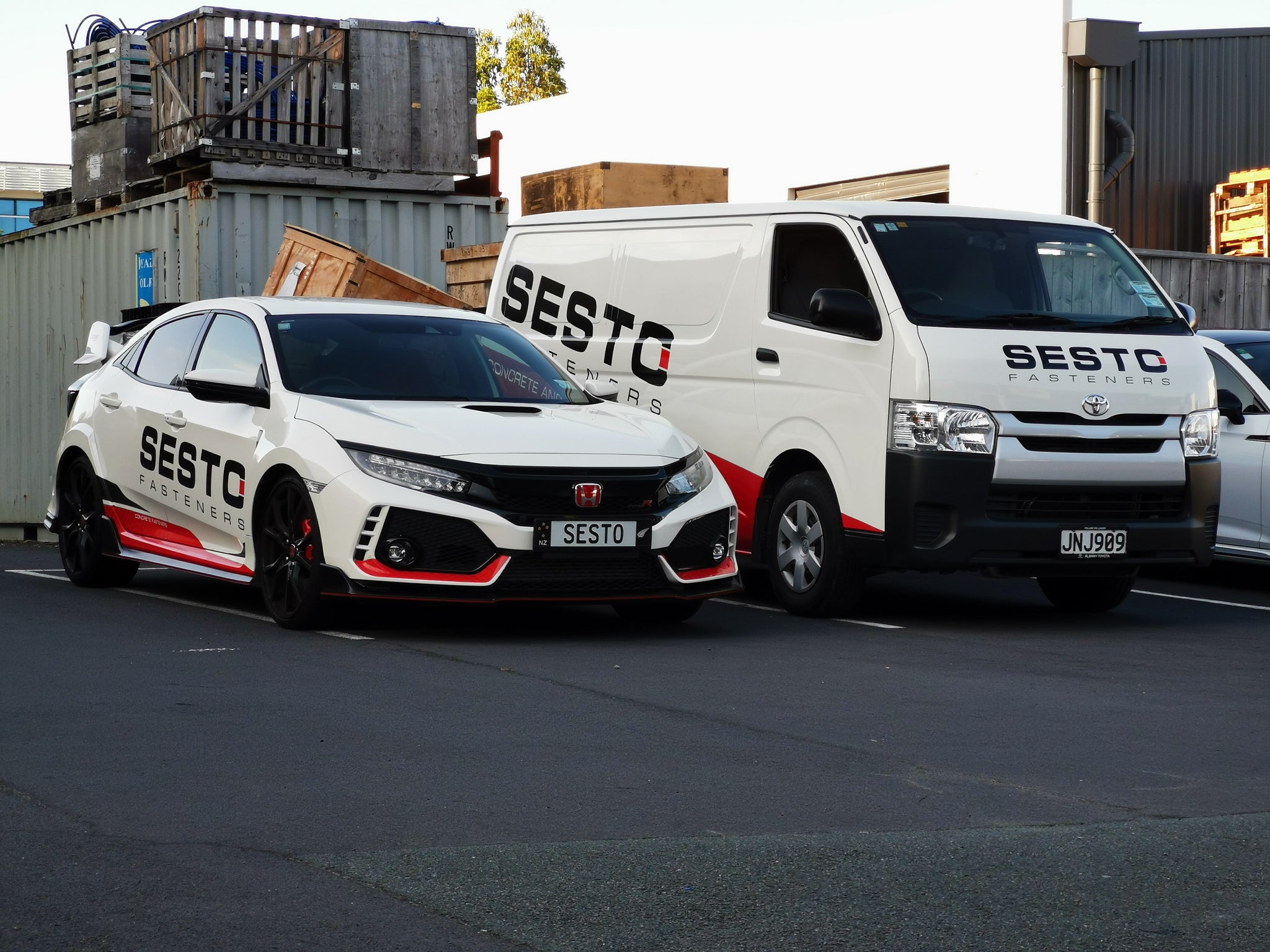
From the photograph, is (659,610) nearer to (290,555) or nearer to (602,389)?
(602,389)

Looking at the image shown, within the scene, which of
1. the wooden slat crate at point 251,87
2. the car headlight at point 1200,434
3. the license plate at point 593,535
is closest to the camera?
the license plate at point 593,535

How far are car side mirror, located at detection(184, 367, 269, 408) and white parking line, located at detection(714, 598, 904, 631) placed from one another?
291cm

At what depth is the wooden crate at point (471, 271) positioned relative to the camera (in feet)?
49.0

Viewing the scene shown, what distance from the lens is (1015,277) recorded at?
32.2 ft

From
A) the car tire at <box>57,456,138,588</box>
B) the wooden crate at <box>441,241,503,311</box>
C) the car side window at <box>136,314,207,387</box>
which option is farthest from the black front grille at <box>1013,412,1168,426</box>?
the wooden crate at <box>441,241,503,311</box>

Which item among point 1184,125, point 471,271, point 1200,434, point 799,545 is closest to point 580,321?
point 799,545

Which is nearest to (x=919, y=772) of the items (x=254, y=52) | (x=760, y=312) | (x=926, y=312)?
(x=926, y=312)

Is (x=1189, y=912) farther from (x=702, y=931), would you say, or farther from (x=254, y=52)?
(x=254, y=52)

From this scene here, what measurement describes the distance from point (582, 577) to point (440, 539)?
0.67 meters

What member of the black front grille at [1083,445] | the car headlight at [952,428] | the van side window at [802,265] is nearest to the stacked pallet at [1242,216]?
the van side window at [802,265]

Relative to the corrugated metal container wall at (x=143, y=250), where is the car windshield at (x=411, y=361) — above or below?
below

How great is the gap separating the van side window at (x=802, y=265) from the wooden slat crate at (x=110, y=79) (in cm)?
866

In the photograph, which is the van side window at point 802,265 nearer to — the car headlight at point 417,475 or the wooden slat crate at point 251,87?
the car headlight at point 417,475

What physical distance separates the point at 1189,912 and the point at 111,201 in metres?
15.4
